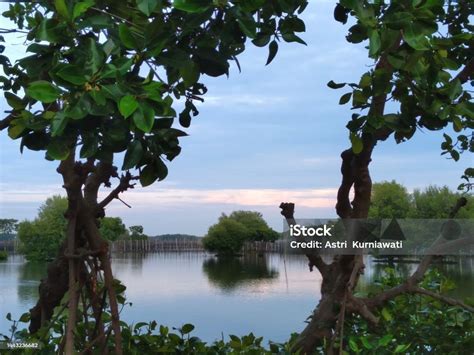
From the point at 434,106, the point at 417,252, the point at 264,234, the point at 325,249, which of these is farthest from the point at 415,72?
the point at 264,234

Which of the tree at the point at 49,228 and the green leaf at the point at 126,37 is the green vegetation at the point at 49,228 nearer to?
the tree at the point at 49,228

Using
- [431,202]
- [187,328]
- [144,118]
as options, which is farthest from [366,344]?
[431,202]

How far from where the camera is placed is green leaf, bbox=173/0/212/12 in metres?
0.80

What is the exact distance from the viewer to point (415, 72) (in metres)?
1.14

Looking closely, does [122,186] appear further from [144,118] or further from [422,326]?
[422,326]

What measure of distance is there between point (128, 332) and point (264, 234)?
5.91 metres

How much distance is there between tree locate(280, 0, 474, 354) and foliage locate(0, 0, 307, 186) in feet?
0.62

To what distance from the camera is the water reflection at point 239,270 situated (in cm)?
721

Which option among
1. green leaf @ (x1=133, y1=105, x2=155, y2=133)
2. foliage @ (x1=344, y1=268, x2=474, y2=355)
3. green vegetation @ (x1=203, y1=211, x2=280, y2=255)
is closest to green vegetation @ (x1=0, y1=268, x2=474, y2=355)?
foliage @ (x1=344, y1=268, x2=474, y2=355)

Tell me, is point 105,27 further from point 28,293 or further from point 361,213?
point 28,293

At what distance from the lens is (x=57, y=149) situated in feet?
2.83

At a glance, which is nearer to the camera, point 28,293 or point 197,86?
point 197,86

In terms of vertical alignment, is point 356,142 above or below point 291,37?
below

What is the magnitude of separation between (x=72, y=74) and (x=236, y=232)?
706 cm
